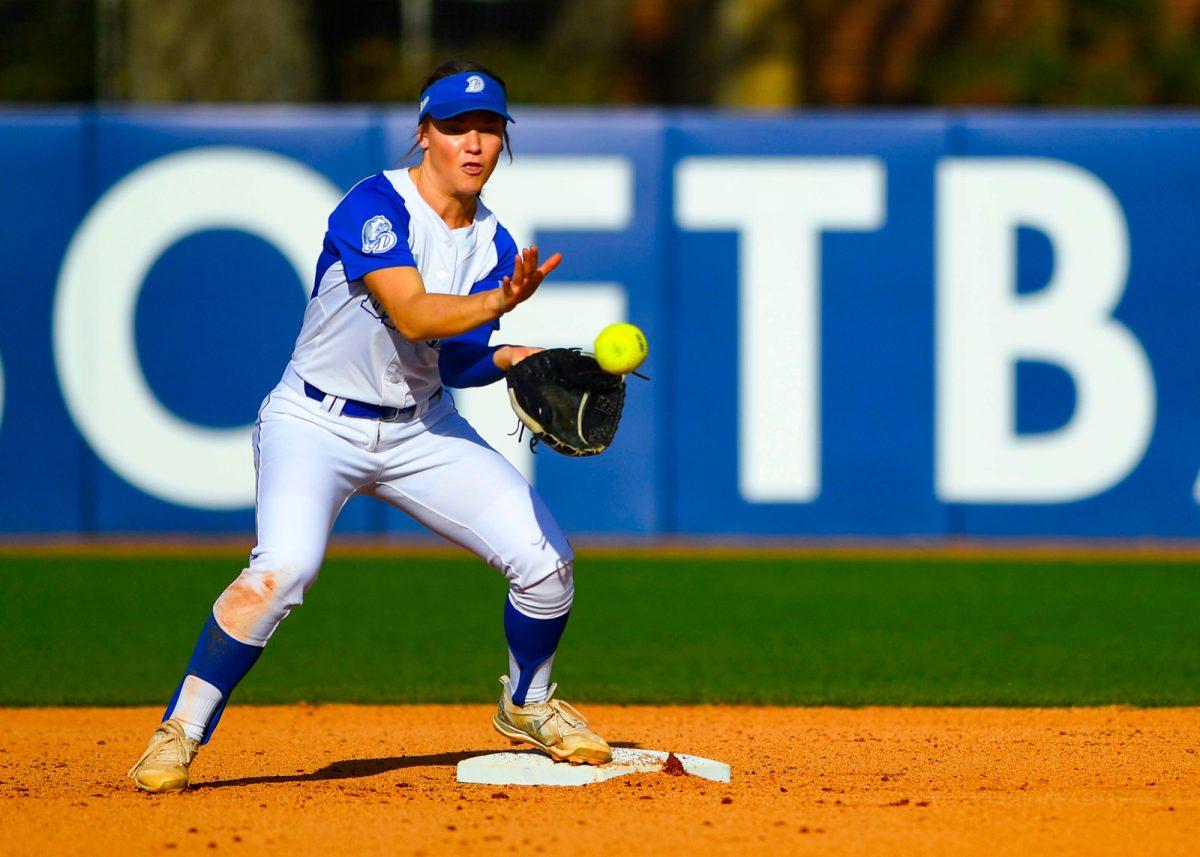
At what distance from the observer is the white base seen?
4.85 metres

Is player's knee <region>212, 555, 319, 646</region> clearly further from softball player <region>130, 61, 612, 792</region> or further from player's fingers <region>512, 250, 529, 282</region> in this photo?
player's fingers <region>512, 250, 529, 282</region>

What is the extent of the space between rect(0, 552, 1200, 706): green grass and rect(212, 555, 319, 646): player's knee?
203cm

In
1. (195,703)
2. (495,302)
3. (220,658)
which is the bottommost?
(195,703)

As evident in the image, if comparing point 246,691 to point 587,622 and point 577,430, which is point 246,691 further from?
point 577,430

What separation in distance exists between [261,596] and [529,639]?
30.2 inches

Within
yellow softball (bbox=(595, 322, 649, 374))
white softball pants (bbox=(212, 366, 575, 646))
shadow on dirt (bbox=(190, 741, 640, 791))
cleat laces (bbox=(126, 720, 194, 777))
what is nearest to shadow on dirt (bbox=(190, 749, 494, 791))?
shadow on dirt (bbox=(190, 741, 640, 791))

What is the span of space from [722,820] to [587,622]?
3.79 meters

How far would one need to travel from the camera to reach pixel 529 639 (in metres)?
4.88

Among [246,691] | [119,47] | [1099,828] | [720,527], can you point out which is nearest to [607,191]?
[720,527]

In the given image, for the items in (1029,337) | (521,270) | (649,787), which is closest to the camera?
(521,270)

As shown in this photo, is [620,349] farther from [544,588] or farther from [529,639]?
[529,639]

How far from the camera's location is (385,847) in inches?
161

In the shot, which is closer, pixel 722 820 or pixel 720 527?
pixel 722 820

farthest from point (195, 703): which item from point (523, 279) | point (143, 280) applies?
point (143, 280)
